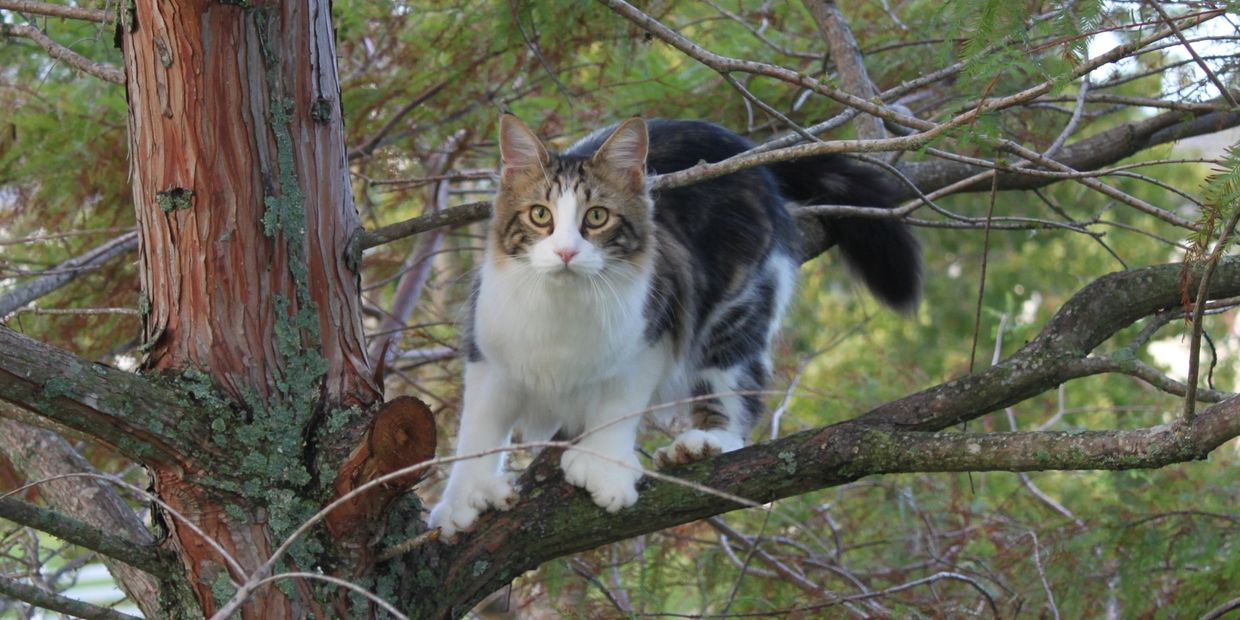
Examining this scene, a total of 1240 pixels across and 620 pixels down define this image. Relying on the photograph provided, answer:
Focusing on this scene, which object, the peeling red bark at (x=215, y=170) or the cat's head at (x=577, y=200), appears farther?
the cat's head at (x=577, y=200)

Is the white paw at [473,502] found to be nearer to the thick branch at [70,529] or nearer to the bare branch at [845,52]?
the thick branch at [70,529]

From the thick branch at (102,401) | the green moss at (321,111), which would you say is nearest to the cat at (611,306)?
the green moss at (321,111)

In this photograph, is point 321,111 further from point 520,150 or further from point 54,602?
point 54,602

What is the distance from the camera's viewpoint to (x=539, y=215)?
3.07 meters

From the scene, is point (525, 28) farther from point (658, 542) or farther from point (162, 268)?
point (658, 542)

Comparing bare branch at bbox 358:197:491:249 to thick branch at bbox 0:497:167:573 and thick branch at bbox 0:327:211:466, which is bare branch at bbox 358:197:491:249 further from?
thick branch at bbox 0:497:167:573

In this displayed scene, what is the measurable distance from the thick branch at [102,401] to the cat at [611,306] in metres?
0.73

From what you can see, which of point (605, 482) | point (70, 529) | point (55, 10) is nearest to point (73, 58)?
point (55, 10)

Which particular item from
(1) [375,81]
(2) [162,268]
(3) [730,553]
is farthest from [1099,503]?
(2) [162,268]

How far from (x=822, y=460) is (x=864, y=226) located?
1.54m

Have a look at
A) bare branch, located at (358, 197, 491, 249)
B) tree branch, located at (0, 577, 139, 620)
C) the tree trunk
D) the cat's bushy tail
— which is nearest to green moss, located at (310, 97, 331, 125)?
the tree trunk

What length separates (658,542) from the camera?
4.59 m

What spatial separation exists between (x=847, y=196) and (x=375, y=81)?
1.70 metres

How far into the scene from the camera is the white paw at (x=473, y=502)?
9.30 feet
